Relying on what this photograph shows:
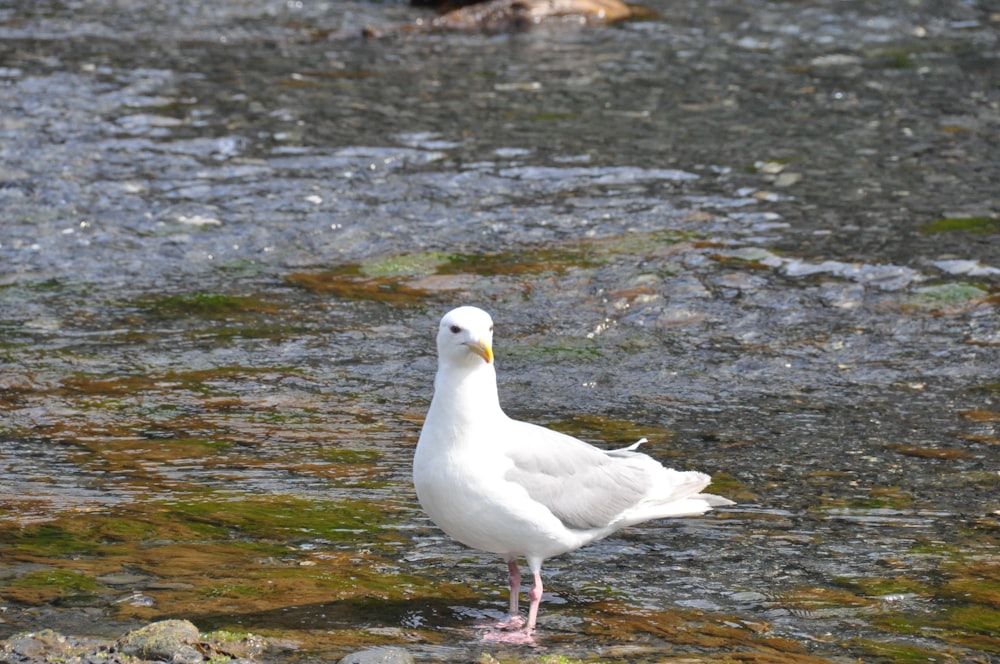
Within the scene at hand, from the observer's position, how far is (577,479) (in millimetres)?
5992

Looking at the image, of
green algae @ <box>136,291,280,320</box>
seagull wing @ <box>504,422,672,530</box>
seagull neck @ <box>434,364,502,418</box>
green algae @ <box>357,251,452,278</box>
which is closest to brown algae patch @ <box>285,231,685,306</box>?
green algae @ <box>357,251,452,278</box>

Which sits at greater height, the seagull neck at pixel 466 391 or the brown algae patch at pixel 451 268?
the seagull neck at pixel 466 391

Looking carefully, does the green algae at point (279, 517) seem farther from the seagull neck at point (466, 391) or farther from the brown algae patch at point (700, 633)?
the brown algae patch at point (700, 633)

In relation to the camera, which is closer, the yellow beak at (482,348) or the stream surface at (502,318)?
the yellow beak at (482,348)

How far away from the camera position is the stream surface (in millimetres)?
6145

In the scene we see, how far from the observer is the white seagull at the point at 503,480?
5.60m

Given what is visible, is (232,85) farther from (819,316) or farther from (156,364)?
(819,316)

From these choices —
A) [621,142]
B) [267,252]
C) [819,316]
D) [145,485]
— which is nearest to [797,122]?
[621,142]

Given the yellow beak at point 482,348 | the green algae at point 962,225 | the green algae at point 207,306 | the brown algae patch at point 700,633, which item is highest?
the yellow beak at point 482,348

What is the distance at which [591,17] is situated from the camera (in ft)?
65.6

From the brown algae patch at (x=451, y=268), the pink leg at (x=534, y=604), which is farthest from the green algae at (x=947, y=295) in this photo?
the pink leg at (x=534, y=604)

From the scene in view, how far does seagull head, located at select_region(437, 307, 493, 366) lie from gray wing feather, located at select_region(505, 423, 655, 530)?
1.53 feet

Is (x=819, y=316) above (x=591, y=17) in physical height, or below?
below

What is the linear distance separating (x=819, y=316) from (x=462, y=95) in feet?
22.2
